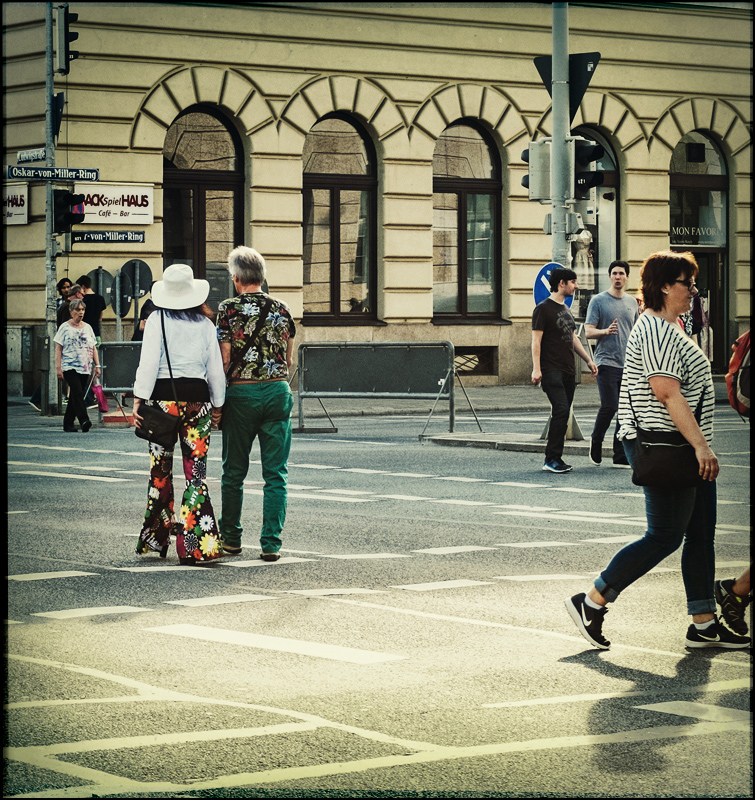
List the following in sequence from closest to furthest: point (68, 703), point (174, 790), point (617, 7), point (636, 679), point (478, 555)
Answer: point (174, 790), point (68, 703), point (636, 679), point (478, 555), point (617, 7)

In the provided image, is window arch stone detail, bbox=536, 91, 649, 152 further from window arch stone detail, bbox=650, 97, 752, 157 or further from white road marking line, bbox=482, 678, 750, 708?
white road marking line, bbox=482, 678, 750, 708

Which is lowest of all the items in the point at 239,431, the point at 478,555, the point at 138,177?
the point at 478,555

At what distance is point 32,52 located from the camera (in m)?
25.0

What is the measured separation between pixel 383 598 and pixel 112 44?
62.1ft

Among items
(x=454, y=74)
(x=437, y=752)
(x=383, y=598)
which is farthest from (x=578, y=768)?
(x=454, y=74)

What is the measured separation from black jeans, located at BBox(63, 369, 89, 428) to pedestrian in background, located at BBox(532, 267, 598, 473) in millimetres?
6462

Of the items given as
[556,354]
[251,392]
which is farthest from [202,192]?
[251,392]

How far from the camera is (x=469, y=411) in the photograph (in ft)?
75.1

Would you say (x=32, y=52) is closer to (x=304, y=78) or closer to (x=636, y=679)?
(x=304, y=78)

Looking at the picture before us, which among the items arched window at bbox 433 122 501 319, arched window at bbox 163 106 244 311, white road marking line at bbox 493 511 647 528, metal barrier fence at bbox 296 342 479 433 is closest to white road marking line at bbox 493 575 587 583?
white road marking line at bbox 493 511 647 528

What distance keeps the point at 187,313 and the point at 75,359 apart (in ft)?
33.2

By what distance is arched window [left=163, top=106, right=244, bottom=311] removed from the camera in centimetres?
2659

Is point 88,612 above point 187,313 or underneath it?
underneath

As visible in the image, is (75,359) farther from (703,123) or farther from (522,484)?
(703,123)
